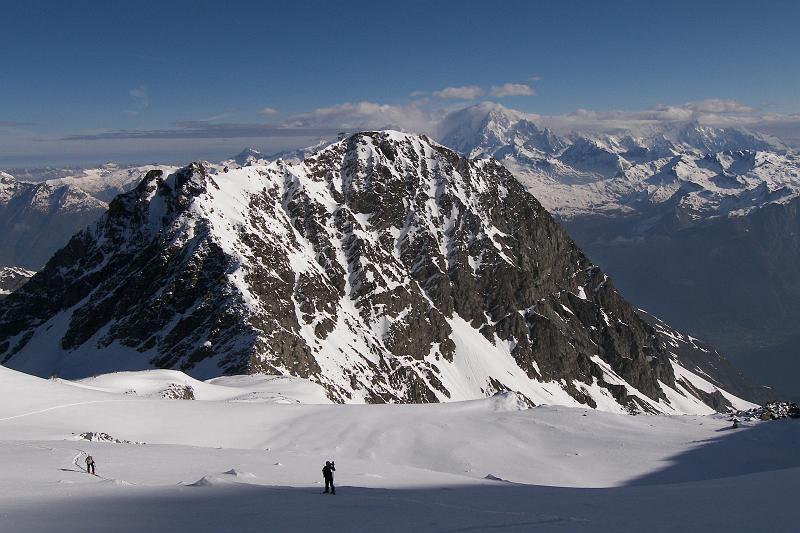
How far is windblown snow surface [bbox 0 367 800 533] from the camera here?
20.9 metres

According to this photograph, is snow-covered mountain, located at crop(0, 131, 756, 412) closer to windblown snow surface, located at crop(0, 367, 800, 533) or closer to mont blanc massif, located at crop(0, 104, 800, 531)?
mont blanc massif, located at crop(0, 104, 800, 531)

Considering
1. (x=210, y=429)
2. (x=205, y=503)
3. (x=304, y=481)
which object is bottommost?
(x=210, y=429)

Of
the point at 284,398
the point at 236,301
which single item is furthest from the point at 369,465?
the point at 236,301

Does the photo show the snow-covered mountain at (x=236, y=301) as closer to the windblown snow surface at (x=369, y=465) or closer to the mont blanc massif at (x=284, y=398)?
the mont blanc massif at (x=284, y=398)

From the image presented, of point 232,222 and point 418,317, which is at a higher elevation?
point 232,222

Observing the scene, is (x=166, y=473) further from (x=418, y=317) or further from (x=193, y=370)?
(x=418, y=317)

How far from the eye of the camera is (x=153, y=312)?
Result: 435 feet

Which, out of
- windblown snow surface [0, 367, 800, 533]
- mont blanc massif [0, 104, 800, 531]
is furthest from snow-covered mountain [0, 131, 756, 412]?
windblown snow surface [0, 367, 800, 533]

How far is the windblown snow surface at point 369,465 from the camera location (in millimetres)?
20922

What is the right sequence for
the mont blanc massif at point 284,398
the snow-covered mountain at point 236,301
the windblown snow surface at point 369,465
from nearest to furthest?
the windblown snow surface at point 369,465 → the mont blanc massif at point 284,398 → the snow-covered mountain at point 236,301

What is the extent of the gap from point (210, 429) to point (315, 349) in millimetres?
88148

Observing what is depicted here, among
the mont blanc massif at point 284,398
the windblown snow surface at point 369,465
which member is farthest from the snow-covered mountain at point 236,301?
the windblown snow surface at point 369,465

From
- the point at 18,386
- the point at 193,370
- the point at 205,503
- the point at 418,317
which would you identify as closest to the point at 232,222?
the point at 193,370

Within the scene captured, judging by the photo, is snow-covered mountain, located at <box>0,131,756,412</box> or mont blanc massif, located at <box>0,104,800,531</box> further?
snow-covered mountain, located at <box>0,131,756,412</box>
